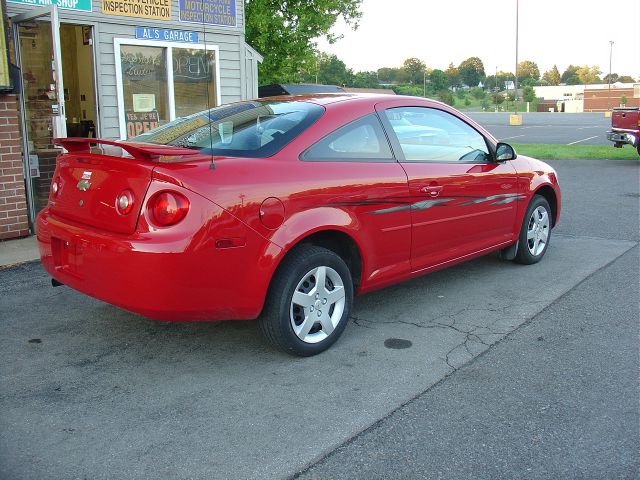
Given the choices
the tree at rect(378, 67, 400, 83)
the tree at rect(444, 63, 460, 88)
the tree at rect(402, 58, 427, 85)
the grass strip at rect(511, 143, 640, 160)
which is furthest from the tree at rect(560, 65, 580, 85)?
the grass strip at rect(511, 143, 640, 160)

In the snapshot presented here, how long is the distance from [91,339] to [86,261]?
0.89 m

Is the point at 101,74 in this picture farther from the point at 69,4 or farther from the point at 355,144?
the point at 355,144

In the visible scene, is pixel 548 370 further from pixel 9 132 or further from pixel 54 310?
pixel 9 132

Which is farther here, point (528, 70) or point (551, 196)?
point (528, 70)

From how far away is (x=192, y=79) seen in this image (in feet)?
34.2

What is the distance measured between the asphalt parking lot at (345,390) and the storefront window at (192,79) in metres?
5.51

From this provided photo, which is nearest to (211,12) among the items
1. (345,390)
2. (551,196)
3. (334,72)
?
(551,196)

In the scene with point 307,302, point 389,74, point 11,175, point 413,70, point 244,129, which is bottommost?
point 307,302

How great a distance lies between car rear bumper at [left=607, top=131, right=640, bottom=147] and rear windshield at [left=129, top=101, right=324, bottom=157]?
1311cm

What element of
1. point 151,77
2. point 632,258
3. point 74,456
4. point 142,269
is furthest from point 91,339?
point 151,77

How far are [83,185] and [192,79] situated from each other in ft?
22.9

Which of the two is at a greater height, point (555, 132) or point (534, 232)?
point (555, 132)

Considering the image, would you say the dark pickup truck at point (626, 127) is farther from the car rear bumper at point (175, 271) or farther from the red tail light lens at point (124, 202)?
the red tail light lens at point (124, 202)

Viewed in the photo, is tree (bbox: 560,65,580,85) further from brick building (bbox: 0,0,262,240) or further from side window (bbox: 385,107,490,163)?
side window (bbox: 385,107,490,163)
